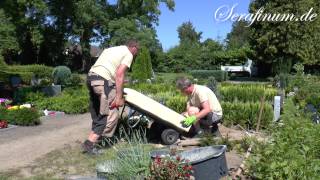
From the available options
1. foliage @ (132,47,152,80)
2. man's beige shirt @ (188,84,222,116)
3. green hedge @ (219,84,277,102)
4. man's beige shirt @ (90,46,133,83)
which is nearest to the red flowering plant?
man's beige shirt @ (90,46,133,83)

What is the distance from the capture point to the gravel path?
22.7ft

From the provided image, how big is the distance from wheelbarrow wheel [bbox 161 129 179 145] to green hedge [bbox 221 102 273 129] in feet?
8.92

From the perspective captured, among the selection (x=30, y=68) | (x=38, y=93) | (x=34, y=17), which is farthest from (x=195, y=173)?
(x=34, y=17)

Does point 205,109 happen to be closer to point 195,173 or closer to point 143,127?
point 143,127

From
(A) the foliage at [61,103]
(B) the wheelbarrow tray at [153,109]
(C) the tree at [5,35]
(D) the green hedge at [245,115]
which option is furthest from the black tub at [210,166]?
(C) the tree at [5,35]

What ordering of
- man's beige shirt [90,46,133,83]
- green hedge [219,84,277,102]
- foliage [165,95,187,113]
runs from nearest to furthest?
man's beige shirt [90,46,133,83]
foliage [165,95,187,113]
green hedge [219,84,277,102]

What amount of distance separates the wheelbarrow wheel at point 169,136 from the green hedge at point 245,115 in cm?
→ 272

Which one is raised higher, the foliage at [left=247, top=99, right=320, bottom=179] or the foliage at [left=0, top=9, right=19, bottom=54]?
the foliage at [left=0, top=9, right=19, bottom=54]

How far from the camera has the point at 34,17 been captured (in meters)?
40.6

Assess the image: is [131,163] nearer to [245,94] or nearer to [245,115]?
[245,115]

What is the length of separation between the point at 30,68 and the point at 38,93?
15645 mm

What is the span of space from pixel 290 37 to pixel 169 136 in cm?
2999

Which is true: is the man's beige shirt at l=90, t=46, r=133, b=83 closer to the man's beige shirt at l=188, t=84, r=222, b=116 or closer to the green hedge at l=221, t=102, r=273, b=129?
the man's beige shirt at l=188, t=84, r=222, b=116

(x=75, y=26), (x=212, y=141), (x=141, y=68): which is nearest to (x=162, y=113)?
(x=212, y=141)
